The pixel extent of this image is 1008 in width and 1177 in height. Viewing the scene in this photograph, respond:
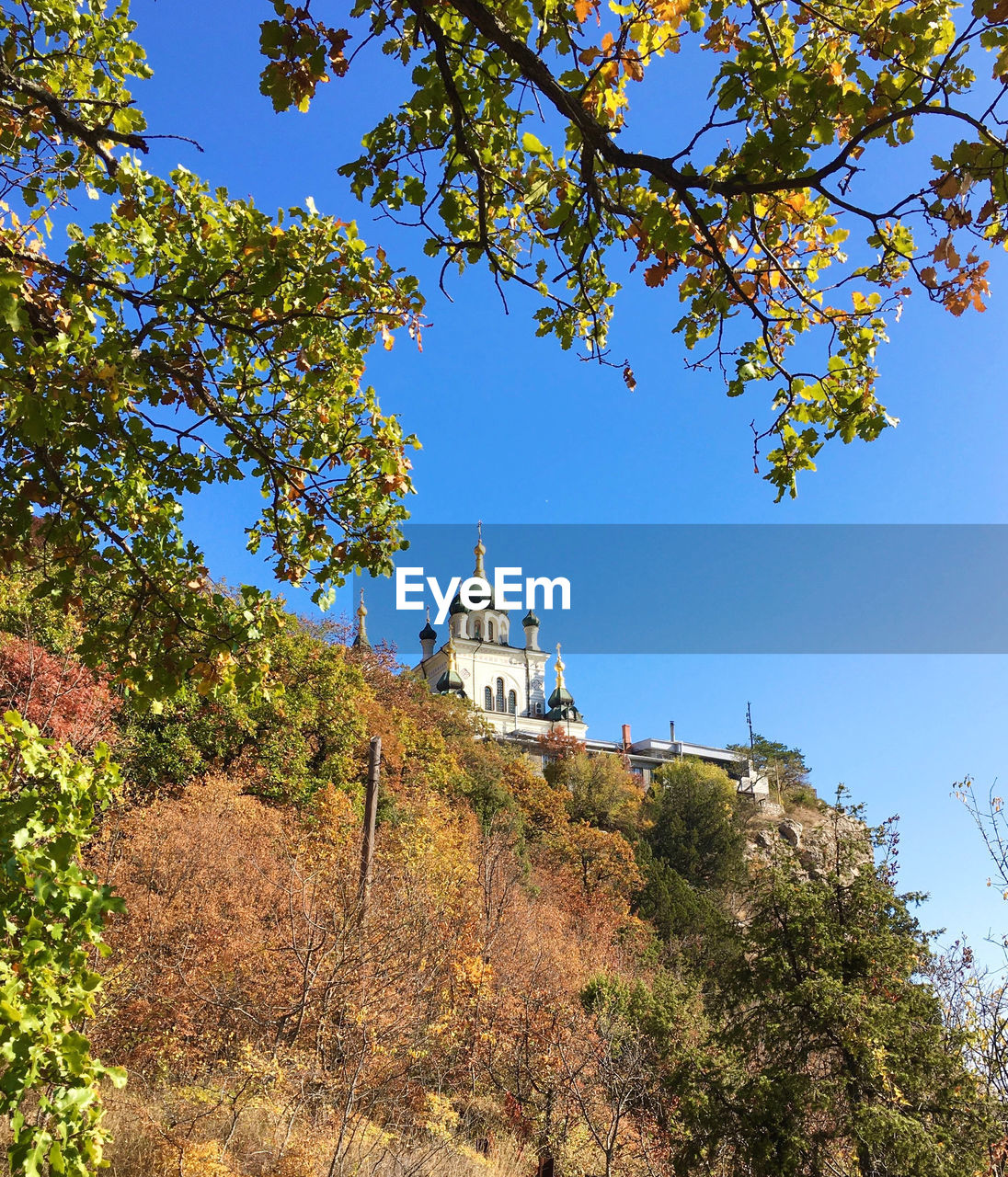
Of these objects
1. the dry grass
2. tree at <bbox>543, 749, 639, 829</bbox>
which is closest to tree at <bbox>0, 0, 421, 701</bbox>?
the dry grass

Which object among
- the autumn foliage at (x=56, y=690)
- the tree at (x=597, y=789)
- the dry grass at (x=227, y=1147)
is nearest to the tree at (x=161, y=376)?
the dry grass at (x=227, y=1147)

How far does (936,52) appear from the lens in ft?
10.0

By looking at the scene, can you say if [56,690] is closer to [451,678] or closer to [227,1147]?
[227,1147]

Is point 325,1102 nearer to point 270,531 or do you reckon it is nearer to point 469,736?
point 270,531

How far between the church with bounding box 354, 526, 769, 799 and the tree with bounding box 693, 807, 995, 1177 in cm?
5064

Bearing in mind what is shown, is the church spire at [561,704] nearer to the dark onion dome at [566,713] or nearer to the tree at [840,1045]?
the dark onion dome at [566,713]

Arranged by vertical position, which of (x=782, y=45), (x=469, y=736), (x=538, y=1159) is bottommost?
(x=538, y=1159)

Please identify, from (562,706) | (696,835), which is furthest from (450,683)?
(696,835)

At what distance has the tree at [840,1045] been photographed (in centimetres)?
1007

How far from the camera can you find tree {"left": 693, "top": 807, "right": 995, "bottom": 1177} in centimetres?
1007

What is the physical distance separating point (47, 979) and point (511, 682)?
67.2 metres

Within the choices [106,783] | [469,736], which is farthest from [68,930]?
[469,736]

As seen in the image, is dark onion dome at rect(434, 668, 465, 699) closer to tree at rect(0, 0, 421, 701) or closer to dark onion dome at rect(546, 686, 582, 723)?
dark onion dome at rect(546, 686, 582, 723)

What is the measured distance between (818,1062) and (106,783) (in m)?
11.7
